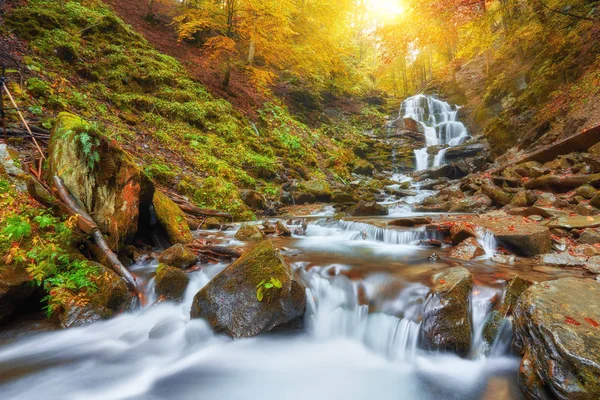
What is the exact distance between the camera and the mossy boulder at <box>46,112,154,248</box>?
424 cm

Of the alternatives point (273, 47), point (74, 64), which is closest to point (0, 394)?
point (74, 64)

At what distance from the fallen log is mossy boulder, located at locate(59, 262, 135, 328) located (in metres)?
0.14

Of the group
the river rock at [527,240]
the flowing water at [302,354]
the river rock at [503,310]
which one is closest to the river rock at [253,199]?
the flowing water at [302,354]

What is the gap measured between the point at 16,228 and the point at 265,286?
287 cm

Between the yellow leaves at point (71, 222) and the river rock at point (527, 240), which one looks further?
the river rock at point (527, 240)

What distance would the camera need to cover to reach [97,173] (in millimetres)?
4449

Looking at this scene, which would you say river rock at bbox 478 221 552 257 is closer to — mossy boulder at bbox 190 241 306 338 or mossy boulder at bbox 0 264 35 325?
mossy boulder at bbox 190 241 306 338

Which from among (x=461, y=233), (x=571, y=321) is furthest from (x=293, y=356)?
(x=461, y=233)

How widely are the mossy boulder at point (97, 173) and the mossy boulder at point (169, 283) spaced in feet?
3.27

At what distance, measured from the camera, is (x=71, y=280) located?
3.40m

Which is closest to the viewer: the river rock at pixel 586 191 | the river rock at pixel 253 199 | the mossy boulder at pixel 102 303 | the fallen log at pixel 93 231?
the mossy boulder at pixel 102 303

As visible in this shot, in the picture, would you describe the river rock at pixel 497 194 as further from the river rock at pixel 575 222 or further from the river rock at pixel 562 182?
the river rock at pixel 575 222

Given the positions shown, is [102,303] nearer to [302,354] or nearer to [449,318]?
[302,354]

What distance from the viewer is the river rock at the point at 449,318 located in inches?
123
